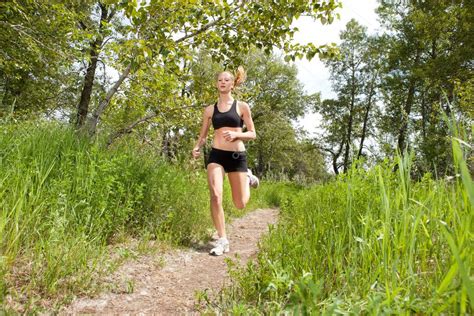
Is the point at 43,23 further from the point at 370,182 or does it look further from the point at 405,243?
the point at 405,243

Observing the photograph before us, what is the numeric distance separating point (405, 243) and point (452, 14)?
67.1 ft

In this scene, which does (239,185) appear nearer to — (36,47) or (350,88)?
(36,47)

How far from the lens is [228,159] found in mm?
4906

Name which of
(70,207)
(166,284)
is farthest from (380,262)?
(70,207)

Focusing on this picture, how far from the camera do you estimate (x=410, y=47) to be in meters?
23.1

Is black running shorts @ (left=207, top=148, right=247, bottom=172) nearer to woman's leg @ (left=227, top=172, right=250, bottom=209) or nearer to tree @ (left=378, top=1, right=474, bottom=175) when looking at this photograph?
woman's leg @ (left=227, top=172, right=250, bottom=209)

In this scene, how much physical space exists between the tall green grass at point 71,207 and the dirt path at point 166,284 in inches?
9.0

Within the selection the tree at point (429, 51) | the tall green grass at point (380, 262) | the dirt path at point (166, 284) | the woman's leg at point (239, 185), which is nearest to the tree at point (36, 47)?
the dirt path at point (166, 284)

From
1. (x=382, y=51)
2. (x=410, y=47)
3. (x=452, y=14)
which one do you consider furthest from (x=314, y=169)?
(x=452, y=14)

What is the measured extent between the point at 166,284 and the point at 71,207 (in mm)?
1203

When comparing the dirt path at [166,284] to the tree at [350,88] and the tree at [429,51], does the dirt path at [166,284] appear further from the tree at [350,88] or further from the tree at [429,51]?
the tree at [350,88]

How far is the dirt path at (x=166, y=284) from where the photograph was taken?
2432 mm

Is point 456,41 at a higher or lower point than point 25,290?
higher

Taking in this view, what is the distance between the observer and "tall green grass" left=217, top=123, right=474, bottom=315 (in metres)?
1.25
